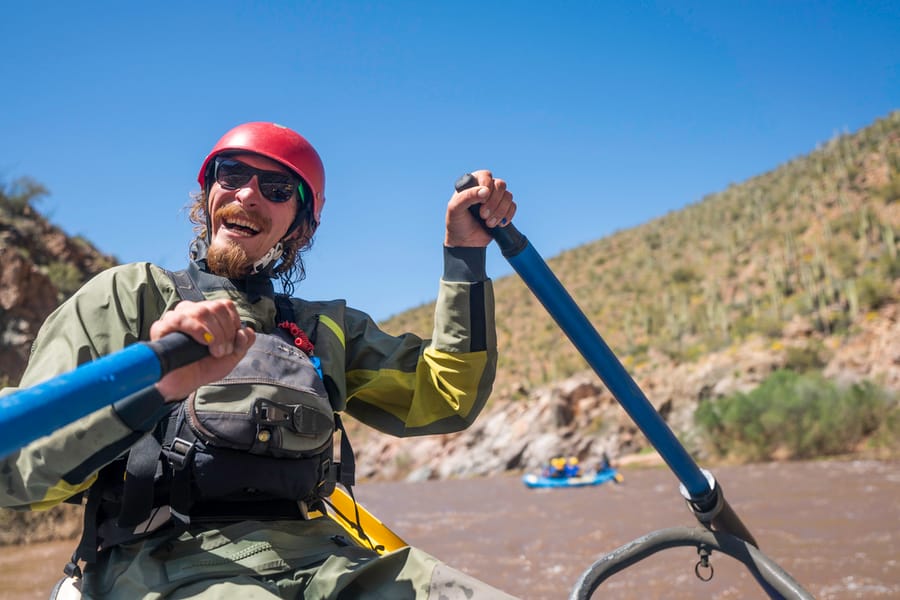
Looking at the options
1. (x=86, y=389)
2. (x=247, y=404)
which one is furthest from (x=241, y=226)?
(x=86, y=389)

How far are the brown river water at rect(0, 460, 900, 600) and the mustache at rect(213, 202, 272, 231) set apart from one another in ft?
10.3

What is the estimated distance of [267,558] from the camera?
152 centimetres

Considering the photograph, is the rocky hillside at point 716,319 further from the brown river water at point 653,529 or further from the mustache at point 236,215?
the mustache at point 236,215

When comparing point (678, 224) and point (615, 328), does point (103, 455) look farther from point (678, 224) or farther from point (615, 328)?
point (678, 224)

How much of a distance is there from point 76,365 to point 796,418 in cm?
1553

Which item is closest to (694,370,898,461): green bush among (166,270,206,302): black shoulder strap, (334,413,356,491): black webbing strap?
(334,413,356,491): black webbing strap

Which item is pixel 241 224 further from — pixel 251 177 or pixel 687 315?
pixel 687 315

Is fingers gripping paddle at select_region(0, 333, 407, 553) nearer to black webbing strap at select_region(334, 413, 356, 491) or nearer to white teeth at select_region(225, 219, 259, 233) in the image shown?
black webbing strap at select_region(334, 413, 356, 491)

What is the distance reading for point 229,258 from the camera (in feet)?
6.42

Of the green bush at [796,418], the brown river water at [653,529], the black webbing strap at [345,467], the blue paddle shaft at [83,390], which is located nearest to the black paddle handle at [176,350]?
the blue paddle shaft at [83,390]

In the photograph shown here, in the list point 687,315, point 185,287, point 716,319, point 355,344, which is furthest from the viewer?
point 687,315

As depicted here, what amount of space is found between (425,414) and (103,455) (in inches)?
38.3

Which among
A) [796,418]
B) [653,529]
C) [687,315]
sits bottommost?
[796,418]

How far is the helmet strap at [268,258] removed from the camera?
2039 millimetres
